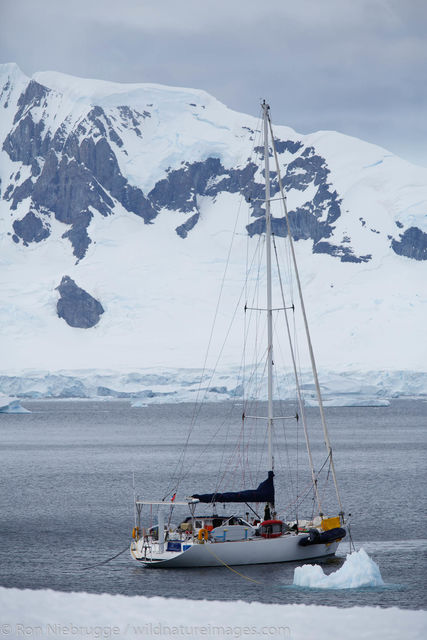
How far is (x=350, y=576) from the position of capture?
3372 centimetres

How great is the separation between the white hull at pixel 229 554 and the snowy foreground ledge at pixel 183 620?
8.80m

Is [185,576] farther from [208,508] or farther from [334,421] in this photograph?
[334,421]

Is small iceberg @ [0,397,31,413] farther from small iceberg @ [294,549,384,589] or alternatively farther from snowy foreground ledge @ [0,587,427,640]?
snowy foreground ledge @ [0,587,427,640]

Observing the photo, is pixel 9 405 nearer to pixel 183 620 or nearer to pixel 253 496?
pixel 253 496

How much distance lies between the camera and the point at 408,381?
7579 inches

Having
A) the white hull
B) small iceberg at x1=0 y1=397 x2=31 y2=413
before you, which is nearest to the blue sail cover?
the white hull

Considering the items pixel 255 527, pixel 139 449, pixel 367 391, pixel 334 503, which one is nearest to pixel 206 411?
pixel 367 391

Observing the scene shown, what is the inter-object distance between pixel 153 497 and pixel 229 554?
25.5 meters

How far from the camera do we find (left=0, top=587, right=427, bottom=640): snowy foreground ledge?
25.2 metres

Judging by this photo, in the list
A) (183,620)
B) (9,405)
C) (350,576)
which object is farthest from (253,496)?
(9,405)

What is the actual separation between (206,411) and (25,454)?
99879 mm

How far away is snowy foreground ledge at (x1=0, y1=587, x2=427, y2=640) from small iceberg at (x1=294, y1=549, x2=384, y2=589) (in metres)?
5.45

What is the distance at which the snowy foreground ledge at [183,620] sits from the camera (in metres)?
25.2

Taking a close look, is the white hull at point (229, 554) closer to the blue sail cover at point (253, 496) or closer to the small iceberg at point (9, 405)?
the blue sail cover at point (253, 496)
